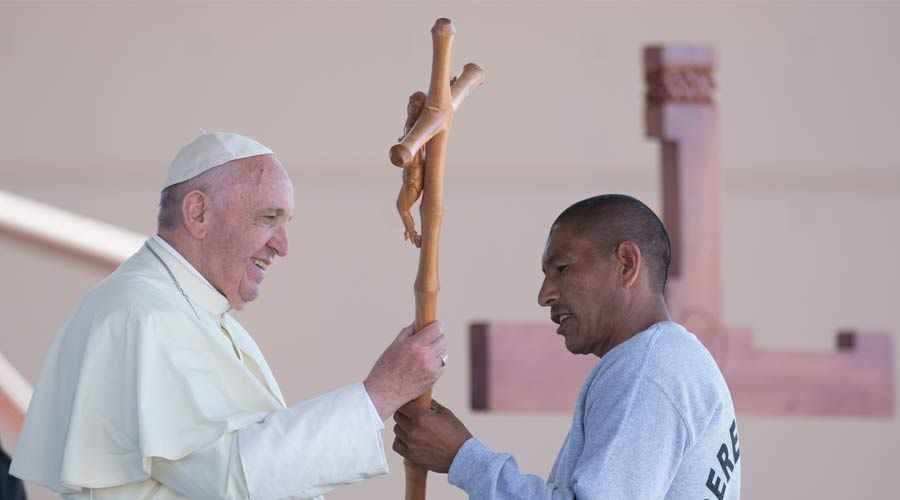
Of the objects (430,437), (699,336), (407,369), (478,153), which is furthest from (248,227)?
(478,153)

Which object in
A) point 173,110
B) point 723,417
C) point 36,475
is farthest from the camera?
point 173,110

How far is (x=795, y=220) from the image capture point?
28.1 ft

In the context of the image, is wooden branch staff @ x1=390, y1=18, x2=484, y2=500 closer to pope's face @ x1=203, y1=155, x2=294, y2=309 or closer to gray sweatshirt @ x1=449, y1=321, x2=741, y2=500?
gray sweatshirt @ x1=449, y1=321, x2=741, y2=500

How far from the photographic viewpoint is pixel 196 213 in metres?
2.83

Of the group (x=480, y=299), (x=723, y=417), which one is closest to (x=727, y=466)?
(x=723, y=417)

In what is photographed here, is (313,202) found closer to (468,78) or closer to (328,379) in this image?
(328,379)

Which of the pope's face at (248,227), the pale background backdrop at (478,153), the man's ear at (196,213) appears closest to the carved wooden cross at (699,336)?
the pope's face at (248,227)

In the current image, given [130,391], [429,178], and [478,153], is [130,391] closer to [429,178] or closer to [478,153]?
[429,178]

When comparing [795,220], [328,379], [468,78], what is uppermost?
[468,78]

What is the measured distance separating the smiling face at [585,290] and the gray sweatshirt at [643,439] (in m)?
0.08

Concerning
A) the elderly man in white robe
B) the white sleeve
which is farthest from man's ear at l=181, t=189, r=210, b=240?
the white sleeve

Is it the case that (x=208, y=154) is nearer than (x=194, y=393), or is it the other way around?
(x=194, y=393)

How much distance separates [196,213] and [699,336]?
1845 mm

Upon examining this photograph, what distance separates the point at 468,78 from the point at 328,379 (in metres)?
5.74
